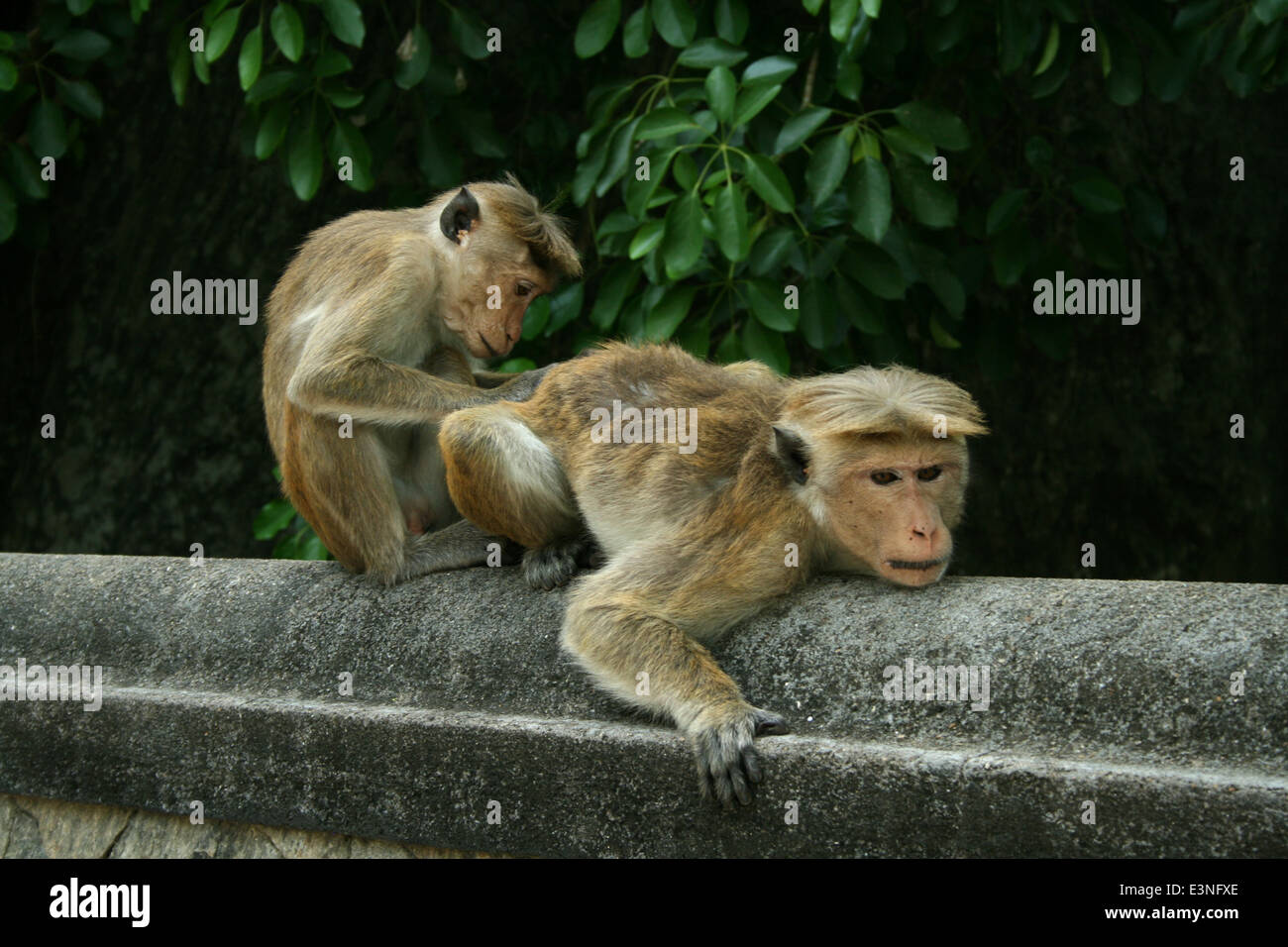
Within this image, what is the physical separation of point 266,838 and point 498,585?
2.94 ft

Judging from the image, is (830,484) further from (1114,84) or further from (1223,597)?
(1114,84)

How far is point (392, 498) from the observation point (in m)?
4.22

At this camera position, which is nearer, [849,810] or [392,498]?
[849,810]

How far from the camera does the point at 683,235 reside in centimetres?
434

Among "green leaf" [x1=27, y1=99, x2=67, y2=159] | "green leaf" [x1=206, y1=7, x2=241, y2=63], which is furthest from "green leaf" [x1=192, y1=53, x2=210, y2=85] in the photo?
"green leaf" [x1=27, y1=99, x2=67, y2=159]

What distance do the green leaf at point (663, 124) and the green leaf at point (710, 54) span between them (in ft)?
0.55

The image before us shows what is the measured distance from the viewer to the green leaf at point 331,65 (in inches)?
202

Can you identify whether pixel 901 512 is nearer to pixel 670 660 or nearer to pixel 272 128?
pixel 670 660

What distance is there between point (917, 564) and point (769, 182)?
1716mm

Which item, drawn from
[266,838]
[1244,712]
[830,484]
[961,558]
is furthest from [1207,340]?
[266,838]

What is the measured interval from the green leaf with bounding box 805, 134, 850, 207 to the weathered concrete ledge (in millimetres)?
1630

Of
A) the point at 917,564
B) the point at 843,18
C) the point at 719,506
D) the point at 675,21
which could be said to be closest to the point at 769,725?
the point at 917,564

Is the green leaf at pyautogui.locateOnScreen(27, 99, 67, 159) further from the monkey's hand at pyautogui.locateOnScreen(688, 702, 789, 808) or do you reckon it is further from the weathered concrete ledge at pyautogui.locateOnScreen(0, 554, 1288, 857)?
the monkey's hand at pyautogui.locateOnScreen(688, 702, 789, 808)

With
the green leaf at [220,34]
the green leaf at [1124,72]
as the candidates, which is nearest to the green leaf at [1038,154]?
the green leaf at [1124,72]
